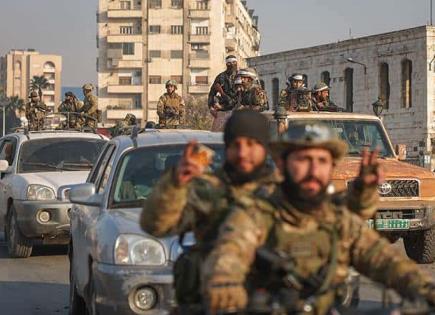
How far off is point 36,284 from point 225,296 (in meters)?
8.43

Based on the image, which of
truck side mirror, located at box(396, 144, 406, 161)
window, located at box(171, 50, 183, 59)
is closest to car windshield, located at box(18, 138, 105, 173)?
truck side mirror, located at box(396, 144, 406, 161)

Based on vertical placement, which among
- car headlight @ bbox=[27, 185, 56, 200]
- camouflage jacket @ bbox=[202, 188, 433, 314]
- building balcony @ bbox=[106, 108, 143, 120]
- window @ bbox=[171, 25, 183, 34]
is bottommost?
car headlight @ bbox=[27, 185, 56, 200]

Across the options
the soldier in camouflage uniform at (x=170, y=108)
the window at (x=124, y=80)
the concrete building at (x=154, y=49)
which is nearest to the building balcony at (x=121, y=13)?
the concrete building at (x=154, y=49)

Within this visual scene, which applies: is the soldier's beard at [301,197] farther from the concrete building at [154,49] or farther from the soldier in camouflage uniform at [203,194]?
the concrete building at [154,49]

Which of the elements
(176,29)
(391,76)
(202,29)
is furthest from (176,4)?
(391,76)

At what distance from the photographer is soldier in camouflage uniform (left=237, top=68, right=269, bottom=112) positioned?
15445mm

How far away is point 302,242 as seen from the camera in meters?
4.15

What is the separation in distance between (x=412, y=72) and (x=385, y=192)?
168 ft

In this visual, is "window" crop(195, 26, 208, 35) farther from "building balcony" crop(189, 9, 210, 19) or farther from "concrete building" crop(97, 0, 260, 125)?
"building balcony" crop(189, 9, 210, 19)

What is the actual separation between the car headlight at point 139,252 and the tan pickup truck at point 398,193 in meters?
5.49

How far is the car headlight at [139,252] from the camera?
7.48m

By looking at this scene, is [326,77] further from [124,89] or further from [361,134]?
[361,134]

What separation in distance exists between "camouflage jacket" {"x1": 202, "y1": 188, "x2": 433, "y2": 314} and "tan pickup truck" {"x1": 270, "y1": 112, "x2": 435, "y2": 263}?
838cm

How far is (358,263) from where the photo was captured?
438 centimetres
